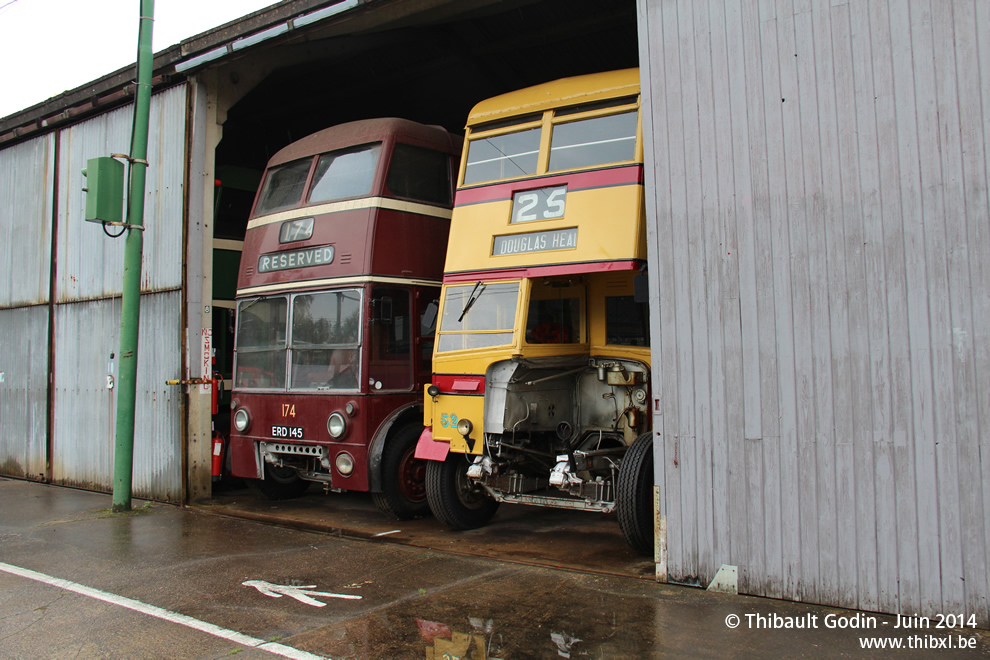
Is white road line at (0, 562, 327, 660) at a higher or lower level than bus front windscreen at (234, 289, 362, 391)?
lower

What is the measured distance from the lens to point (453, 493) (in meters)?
7.36

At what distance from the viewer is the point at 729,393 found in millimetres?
5176

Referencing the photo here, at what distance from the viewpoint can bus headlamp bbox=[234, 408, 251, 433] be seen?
28.3 ft

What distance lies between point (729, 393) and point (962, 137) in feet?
6.88

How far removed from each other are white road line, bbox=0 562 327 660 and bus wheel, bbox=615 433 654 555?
2800 millimetres

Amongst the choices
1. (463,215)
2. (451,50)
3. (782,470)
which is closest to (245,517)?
(463,215)

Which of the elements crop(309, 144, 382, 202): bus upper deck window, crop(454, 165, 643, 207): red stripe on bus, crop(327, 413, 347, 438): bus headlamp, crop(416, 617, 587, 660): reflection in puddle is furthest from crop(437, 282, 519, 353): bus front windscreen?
crop(416, 617, 587, 660): reflection in puddle

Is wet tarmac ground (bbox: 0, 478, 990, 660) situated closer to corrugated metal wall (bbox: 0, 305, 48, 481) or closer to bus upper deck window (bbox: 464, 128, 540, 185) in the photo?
bus upper deck window (bbox: 464, 128, 540, 185)

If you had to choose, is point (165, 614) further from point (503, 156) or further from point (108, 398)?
point (108, 398)

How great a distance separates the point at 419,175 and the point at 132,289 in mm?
3588

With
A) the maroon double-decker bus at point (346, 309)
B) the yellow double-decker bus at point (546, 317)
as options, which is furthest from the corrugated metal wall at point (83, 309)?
the yellow double-decker bus at point (546, 317)

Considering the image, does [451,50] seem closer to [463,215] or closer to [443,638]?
[463,215]

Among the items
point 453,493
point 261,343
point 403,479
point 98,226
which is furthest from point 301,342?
point 98,226

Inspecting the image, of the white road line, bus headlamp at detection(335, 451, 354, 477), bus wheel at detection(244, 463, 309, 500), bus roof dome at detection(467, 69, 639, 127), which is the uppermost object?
bus roof dome at detection(467, 69, 639, 127)
